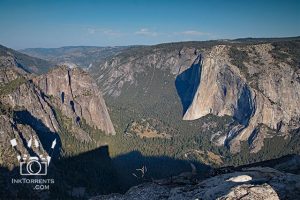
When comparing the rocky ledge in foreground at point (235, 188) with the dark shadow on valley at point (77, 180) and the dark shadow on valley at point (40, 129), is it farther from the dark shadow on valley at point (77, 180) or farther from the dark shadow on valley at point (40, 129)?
the dark shadow on valley at point (40, 129)

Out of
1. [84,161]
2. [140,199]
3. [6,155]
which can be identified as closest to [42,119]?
[84,161]

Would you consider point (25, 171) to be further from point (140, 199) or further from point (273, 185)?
point (273, 185)

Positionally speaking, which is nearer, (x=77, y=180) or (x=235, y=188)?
(x=235, y=188)

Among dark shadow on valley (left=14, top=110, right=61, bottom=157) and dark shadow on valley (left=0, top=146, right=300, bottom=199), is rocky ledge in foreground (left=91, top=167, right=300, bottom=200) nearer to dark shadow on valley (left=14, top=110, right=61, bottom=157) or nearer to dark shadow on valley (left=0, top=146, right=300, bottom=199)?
dark shadow on valley (left=0, top=146, right=300, bottom=199)

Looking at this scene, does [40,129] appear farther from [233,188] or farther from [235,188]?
[235,188]

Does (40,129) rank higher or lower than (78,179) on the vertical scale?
higher

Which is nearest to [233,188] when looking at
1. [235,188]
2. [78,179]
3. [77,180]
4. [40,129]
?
[235,188]

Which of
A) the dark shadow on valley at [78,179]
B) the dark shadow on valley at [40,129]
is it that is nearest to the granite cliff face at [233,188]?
the dark shadow on valley at [78,179]

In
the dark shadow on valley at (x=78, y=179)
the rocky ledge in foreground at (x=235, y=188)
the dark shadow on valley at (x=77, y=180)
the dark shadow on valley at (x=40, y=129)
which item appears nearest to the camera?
the rocky ledge in foreground at (x=235, y=188)

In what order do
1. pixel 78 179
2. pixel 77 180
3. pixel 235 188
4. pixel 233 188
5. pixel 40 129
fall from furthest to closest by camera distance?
pixel 40 129
pixel 78 179
pixel 77 180
pixel 233 188
pixel 235 188
